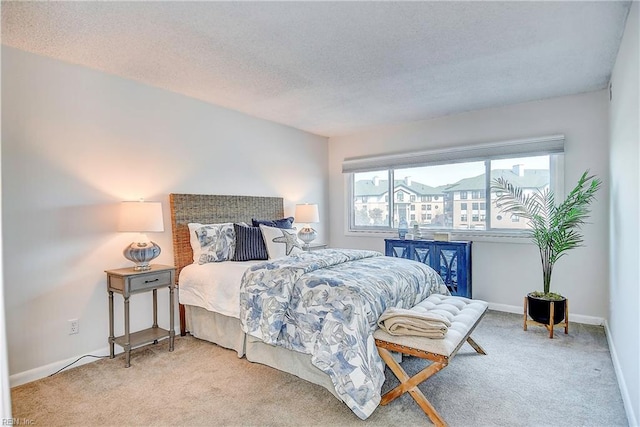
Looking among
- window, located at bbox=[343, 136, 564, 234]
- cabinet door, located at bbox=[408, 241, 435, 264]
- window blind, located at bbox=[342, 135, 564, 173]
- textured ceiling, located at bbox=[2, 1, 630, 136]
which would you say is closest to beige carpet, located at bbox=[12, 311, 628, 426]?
cabinet door, located at bbox=[408, 241, 435, 264]

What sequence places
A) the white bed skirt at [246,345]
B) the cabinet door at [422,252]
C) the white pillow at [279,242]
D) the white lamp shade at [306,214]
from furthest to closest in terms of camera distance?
the white lamp shade at [306,214] < the cabinet door at [422,252] < the white pillow at [279,242] < the white bed skirt at [246,345]

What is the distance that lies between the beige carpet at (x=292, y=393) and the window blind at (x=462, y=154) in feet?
6.79

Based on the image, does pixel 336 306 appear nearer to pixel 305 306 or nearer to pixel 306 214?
pixel 305 306

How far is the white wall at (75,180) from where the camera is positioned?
2641 mm

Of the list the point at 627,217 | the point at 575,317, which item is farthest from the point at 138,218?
the point at 575,317

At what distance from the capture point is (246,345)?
296 cm

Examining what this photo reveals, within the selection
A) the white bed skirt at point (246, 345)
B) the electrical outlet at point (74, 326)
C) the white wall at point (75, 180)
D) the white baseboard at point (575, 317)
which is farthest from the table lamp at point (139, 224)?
the white baseboard at point (575, 317)

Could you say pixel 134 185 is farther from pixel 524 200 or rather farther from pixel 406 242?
pixel 524 200

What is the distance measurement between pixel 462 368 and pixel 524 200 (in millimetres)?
2195

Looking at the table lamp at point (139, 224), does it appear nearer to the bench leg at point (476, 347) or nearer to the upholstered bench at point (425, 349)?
the upholstered bench at point (425, 349)

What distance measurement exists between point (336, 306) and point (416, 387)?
66cm

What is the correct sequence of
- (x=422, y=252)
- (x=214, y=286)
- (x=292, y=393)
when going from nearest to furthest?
(x=292, y=393), (x=214, y=286), (x=422, y=252)

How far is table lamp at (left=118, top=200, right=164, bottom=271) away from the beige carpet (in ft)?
2.73

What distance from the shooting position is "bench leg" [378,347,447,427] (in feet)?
6.66
